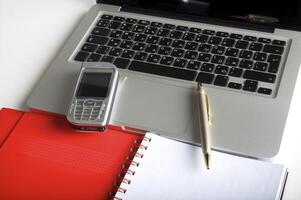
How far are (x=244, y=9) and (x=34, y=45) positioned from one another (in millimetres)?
379

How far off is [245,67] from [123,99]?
19 cm

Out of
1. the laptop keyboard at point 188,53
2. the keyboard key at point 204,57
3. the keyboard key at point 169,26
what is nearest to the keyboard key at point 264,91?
the laptop keyboard at point 188,53

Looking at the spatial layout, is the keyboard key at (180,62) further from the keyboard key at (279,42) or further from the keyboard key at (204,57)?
the keyboard key at (279,42)

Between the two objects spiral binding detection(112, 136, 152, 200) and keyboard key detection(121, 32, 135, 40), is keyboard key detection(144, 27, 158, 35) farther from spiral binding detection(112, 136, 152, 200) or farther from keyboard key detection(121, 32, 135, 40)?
spiral binding detection(112, 136, 152, 200)

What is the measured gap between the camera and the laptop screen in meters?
0.71

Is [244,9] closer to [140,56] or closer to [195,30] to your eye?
[195,30]

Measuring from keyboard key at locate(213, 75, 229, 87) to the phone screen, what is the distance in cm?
16

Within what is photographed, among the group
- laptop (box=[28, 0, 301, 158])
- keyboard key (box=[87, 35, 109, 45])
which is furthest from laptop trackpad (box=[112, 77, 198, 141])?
keyboard key (box=[87, 35, 109, 45])

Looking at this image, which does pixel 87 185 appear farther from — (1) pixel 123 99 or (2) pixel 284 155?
(2) pixel 284 155

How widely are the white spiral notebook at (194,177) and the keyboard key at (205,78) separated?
117 millimetres

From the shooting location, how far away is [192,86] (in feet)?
2.20

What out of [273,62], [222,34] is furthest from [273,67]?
[222,34]

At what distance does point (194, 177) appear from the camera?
0.57 m

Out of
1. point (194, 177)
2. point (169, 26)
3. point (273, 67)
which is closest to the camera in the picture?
point (194, 177)
